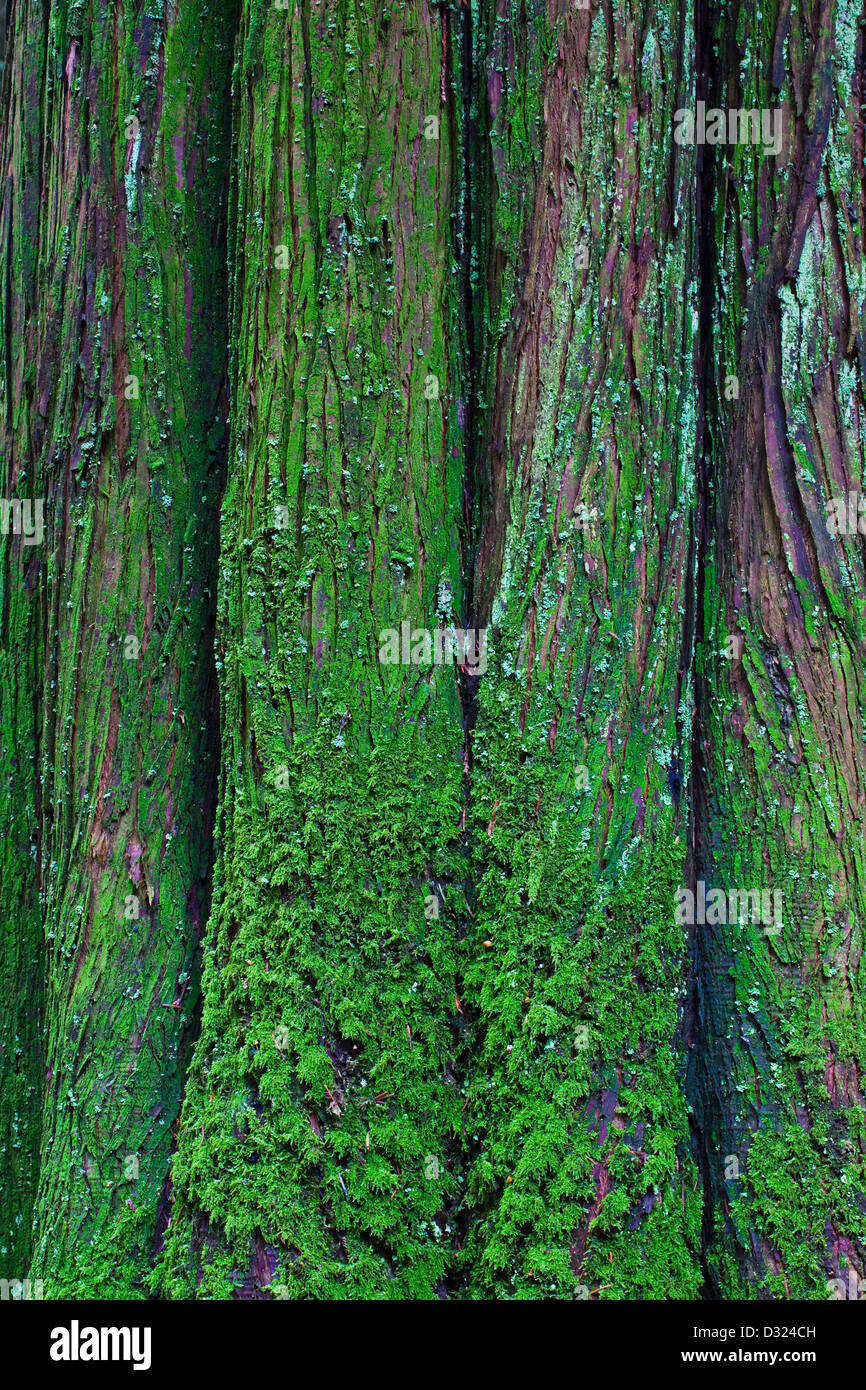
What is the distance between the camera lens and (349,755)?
83.3 inches

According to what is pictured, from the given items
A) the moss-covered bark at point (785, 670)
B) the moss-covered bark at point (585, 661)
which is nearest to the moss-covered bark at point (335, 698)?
the moss-covered bark at point (585, 661)

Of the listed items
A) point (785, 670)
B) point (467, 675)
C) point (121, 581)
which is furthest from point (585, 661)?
point (121, 581)

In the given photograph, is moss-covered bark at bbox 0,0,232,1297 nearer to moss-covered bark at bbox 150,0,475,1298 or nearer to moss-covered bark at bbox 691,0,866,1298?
moss-covered bark at bbox 150,0,475,1298

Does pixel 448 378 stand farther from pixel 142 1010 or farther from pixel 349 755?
pixel 142 1010

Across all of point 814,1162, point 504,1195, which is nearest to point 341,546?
point 504,1195

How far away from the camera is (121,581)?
234 centimetres

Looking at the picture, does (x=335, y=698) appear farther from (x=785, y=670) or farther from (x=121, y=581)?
(x=785, y=670)

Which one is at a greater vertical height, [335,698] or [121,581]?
[121,581]

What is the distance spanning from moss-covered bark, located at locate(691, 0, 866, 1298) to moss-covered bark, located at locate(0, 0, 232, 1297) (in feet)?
3.77

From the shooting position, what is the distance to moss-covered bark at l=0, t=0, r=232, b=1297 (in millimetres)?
2203

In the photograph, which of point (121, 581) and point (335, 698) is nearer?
point (335, 698)

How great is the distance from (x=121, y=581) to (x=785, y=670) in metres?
1.48

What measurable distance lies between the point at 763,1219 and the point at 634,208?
2087 millimetres

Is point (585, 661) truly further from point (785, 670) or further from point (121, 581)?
point (121, 581)
